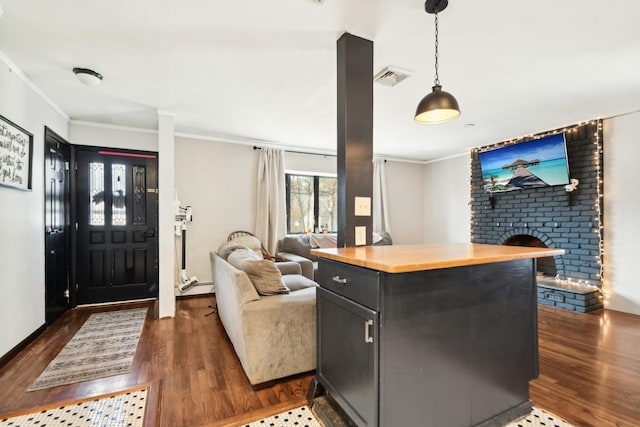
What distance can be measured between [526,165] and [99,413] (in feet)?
17.9

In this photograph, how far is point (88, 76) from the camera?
2535 millimetres

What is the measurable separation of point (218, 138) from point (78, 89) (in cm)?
189

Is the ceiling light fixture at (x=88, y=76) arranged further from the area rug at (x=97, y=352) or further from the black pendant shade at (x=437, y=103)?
the black pendant shade at (x=437, y=103)

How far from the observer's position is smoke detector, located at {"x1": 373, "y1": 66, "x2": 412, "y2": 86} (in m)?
2.51

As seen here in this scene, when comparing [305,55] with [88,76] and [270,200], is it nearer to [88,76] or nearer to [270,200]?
[88,76]

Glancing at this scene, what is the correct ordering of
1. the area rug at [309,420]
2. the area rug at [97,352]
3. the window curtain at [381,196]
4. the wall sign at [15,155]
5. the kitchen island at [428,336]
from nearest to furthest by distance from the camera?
the kitchen island at [428,336] < the area rug at [309,420] < the area rug at [97,352] < the wall sign at [15,155] < the window curtain at [381,196]

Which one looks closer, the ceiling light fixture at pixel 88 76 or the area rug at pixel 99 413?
the area rug at pixel 99 413

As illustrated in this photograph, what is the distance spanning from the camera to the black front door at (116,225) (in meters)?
3.90

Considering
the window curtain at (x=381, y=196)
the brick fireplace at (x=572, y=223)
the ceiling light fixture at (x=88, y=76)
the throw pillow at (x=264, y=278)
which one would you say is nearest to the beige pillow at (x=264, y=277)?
the throw pillow at (x=264, y=278)

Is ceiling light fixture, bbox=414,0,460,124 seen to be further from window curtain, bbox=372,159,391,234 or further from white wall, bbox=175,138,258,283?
→ window curtain, bbox=372,159,391,234

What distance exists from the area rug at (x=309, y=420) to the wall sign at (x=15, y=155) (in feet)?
8.78

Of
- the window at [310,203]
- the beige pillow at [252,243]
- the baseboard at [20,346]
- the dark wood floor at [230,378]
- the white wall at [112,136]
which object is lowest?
the dark wood floor at [230,378]

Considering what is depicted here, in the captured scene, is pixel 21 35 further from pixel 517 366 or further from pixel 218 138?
pixel 517 366

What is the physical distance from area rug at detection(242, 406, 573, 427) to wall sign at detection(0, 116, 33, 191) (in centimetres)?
268
